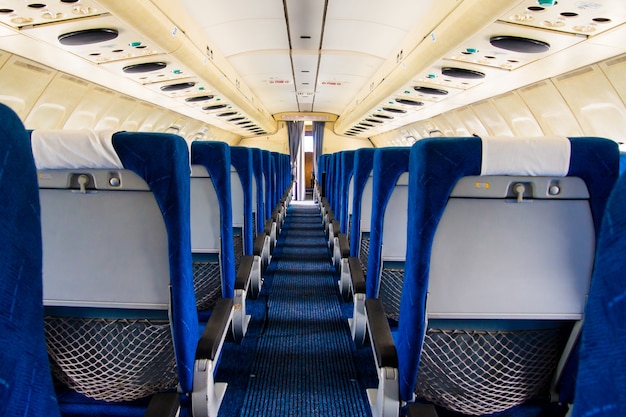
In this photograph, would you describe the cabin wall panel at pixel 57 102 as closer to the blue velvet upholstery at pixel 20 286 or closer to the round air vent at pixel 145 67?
the round air vent at pixel 145 67

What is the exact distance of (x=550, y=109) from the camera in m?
4.93

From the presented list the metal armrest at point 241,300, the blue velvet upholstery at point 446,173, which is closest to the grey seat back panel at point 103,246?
the blue velvet upholstery at point 446,173

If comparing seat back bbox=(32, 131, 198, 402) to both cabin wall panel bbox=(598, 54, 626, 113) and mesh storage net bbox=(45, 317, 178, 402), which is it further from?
cabin wall panel bbox=(598, 54, 626, 113)

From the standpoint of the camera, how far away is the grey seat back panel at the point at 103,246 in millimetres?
1324

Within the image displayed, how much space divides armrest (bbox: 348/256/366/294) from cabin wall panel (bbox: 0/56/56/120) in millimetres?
3582

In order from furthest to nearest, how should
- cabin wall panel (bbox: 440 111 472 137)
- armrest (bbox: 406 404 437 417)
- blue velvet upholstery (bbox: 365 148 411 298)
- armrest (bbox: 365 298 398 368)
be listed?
cabin wall panel (bbox: 440 111 472 137)
blue velvet upholstery (bbox: 365 148 411 298)
armrest (bbox: 365 298 398 368)
armrest (bbox: 406 404 437 417)

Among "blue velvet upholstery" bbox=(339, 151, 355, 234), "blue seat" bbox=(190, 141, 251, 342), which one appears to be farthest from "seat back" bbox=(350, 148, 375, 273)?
"blue seat" bbox=(190, 141, 251, 342)

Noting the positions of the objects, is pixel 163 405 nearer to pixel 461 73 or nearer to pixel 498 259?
pixel 498 259

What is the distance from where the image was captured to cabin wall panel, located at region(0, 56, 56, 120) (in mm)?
3775

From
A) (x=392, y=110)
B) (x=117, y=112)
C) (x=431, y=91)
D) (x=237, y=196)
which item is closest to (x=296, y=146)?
(x=392, y=110)

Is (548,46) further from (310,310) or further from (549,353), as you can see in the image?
(310,310)

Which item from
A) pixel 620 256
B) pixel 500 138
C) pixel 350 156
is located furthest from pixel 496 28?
pixel 620 256

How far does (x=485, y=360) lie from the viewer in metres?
1.50

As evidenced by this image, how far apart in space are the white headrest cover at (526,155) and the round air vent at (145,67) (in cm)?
433
